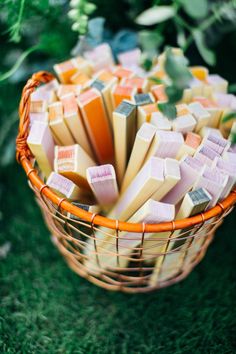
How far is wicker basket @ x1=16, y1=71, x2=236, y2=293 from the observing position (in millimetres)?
641

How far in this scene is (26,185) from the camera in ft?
3.57

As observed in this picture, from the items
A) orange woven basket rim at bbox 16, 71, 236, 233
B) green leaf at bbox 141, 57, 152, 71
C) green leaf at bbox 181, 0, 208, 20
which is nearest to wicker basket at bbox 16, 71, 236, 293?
orange woven basket rim at bbox 16, 71, 236, 233

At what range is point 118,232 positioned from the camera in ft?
2.37

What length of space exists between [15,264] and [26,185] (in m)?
0.24

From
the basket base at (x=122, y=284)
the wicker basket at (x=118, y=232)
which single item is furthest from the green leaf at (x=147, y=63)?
the basket base at (x=122, y=284)

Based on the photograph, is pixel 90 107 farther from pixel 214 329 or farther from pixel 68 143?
pixel 214 329

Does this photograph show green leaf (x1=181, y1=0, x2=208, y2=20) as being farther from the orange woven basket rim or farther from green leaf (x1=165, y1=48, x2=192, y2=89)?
the orange woven basket rim

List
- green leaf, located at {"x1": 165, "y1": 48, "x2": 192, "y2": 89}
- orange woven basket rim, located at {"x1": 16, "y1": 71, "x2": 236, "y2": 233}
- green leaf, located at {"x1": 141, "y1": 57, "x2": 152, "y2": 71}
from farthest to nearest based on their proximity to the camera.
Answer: green leaf, located at {"x1": 141, "y1": 57, "x2": 152, "y2": 71}
orange woven basket rim, located at {"x1": 16, "y1": 71, "x2": 236, "y2": 233}
green leaf, located at {"x1": 165, "y1": 48, "x2": 192, "y2": 89}

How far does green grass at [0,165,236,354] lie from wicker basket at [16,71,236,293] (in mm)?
48

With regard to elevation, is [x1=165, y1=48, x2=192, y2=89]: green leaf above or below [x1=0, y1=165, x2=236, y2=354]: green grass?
above

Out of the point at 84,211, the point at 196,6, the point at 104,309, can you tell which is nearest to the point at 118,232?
the point at 84,211

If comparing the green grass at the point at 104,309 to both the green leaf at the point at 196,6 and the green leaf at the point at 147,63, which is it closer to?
the green leaf at the point at 147,63

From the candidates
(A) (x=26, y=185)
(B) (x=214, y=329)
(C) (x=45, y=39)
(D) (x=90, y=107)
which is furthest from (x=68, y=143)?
(B) (x=214, y=329)

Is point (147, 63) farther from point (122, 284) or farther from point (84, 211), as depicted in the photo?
point (122, 284)
